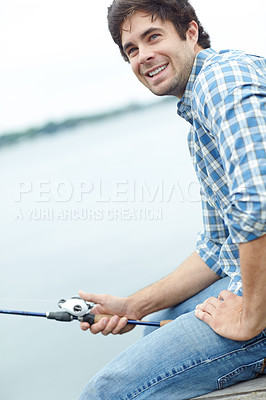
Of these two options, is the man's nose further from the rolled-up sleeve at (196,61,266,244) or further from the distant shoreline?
the distant shoreline

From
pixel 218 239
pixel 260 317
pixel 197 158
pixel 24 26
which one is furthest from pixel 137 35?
pixel 24 26

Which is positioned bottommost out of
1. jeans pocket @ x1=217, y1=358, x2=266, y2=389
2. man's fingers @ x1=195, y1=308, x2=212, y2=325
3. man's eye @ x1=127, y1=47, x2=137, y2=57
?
jeans pocket @ x1=217, y1=358, x2=266, y2=389

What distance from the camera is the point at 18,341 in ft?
10.7

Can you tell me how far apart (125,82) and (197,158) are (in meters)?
6.56

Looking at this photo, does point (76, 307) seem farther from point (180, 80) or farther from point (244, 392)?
point (180, 80)

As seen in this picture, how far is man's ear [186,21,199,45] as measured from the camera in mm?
1582

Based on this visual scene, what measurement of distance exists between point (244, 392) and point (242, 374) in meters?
0.06

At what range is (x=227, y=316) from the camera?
1229 mm

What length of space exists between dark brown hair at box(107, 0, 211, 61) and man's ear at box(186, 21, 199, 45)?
1cm

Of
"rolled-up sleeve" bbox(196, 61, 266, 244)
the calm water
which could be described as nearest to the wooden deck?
"rolled-up sleeve" bbox(196, 61, 266, 244)

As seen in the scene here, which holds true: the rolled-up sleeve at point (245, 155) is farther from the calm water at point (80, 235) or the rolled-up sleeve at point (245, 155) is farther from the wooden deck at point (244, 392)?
the calm water at point (80, 235)

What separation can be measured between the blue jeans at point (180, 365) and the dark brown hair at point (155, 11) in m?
0.80

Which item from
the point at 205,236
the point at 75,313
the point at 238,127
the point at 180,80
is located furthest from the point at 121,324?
the point at 238,127

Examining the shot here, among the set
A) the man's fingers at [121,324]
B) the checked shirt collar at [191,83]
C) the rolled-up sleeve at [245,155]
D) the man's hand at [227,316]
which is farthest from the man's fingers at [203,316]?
the checked shirt collar at [191,83]
